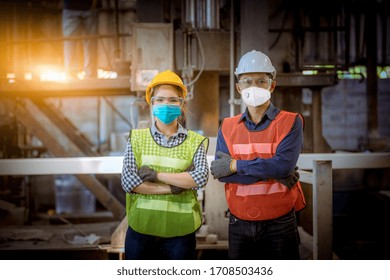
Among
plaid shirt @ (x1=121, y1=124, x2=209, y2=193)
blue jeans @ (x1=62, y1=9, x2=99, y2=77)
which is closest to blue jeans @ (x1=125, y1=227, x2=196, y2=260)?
plaid shirt @ (x1=121, y1=124, x2=209, y2=193)

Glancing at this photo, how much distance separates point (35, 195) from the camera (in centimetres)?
761

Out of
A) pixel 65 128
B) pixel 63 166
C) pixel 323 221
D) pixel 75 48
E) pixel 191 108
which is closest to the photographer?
pixel 323 221

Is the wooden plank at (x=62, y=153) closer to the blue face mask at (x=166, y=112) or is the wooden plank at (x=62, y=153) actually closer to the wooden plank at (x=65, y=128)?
the wooden plank at (x=65, y=128)

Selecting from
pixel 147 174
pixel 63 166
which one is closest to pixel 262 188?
pixel 147 174

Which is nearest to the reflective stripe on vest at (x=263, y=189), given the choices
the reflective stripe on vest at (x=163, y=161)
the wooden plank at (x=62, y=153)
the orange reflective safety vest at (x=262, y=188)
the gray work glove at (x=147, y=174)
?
the orange reflective safety vest at (x=262, y=188)

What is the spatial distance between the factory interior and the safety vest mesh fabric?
1.81ft

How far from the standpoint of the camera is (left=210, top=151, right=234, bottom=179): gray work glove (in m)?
1.76

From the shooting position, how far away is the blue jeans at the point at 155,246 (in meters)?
1.73

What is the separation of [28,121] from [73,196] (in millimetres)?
2579

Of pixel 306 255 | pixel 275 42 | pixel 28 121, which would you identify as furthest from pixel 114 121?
pixel 306 255

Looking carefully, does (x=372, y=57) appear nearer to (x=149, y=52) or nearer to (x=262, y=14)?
(x=262, y=14)

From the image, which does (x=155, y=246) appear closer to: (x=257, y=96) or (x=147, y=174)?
(x=147, y=174)

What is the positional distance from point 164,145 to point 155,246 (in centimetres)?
55

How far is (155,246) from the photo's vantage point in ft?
5.80
